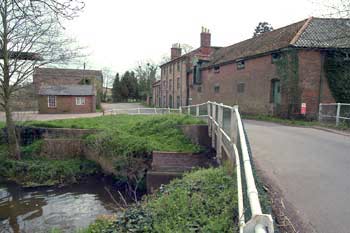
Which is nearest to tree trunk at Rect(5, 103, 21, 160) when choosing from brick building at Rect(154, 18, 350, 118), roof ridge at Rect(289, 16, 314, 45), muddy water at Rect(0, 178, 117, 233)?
muddy water at Rect(0, 178, 117, 233)

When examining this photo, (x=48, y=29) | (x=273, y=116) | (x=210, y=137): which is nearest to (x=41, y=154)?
(x=48, y=29)

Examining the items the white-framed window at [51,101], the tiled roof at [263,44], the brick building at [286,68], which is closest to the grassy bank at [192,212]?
the brick building at [286,68]

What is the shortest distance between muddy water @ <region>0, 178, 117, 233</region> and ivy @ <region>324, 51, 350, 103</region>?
16853mm

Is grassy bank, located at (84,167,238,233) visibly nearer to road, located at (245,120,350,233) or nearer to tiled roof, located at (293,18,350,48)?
road, located at (245,120,350,233)

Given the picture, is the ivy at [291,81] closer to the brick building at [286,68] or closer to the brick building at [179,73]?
the brick building at [286,68]

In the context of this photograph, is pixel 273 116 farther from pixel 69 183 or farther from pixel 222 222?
pixel 222 222

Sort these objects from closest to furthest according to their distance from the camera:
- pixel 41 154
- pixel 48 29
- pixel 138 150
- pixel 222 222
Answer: pixel 222 222, pixel 138 150, pixel 48 29, pixel 41 154

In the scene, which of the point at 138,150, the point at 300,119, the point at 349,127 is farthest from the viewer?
the point at 300,119

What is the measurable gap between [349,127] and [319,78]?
7073 millimetres

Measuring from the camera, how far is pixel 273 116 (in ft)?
70.1

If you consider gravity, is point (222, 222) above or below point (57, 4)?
below

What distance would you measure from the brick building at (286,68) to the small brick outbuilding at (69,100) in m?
20.5

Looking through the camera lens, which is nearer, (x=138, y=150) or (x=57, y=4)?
(x=57, y=4)

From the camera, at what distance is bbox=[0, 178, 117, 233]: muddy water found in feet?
28.6
